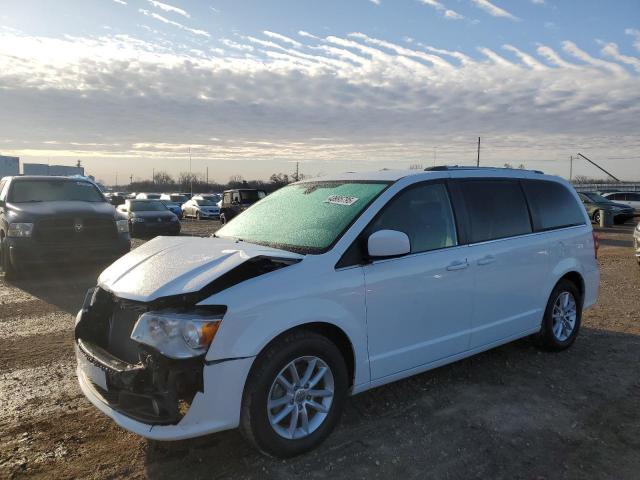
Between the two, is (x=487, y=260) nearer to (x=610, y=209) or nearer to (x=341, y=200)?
(x=341, y=200)

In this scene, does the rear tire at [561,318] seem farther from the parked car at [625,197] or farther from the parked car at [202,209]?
the parked car at [202,209]

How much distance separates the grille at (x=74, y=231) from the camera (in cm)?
868

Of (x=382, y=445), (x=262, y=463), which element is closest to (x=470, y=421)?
(x=382, y=445)

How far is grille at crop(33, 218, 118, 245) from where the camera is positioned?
8680 mm

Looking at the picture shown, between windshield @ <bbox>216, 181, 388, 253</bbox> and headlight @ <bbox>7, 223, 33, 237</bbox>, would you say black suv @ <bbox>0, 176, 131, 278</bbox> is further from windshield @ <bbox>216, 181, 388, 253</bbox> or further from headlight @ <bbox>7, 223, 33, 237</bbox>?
windshield @ <bbox>216, 181, 388, 253</bbox>

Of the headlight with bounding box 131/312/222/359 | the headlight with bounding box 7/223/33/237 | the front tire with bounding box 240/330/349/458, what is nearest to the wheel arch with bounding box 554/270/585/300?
the front tire with bounding box 240/330/349/458

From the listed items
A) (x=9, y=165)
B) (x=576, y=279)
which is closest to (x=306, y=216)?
(x=576, y=279)

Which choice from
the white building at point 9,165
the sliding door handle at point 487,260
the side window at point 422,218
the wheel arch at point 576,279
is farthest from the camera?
the white building at point 9,165

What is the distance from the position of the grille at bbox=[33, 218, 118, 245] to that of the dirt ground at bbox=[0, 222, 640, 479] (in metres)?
3.74

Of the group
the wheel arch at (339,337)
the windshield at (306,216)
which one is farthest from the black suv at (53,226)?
the wheel arch at (339,337)

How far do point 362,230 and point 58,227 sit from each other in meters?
7.06

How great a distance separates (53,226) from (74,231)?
335 mm

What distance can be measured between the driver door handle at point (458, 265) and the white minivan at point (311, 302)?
0.01 meters

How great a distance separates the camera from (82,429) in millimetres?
3559
